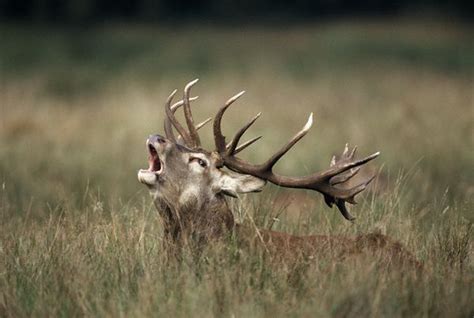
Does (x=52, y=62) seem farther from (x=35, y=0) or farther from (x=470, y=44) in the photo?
(x=470, y=44)

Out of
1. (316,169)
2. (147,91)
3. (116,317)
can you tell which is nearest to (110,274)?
(116,317)

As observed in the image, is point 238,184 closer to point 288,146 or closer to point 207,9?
point 288,146

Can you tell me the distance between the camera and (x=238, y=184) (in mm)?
7746

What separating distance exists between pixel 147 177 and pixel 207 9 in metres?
34.6

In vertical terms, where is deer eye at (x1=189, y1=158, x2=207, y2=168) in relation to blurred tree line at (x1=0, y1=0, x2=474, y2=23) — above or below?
below

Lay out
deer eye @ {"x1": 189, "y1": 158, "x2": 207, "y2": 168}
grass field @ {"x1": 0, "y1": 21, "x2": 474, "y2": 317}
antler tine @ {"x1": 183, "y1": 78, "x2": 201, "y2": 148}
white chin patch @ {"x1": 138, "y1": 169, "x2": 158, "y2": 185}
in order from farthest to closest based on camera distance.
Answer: antler tine @ {"x1": 183, "y1": 78, "x2": 201, "y2": 148} < deer eye @ {"x1": 189, "y1": 158, "x2": 207, "y2": 168} < white chin patch @ {"x1": 138, "y1": 169, "x2": 158, "y2": 185} < grass field @ {"x1": 0, "y1": 21, "x2": 474, "y2": 317}

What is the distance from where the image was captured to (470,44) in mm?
32562

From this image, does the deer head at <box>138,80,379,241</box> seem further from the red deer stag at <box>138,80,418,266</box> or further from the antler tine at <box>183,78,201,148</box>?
the antler tine at <box>183,78,201,148</box>

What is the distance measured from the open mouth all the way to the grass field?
0.46 m

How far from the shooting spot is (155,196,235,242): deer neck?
25.1 ft

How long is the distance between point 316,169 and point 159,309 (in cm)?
853

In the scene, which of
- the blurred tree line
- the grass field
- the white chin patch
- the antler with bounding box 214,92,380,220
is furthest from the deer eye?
the blurred tree line

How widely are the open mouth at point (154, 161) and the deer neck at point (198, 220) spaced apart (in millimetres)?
277

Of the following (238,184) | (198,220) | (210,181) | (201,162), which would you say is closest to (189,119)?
(201,162)
